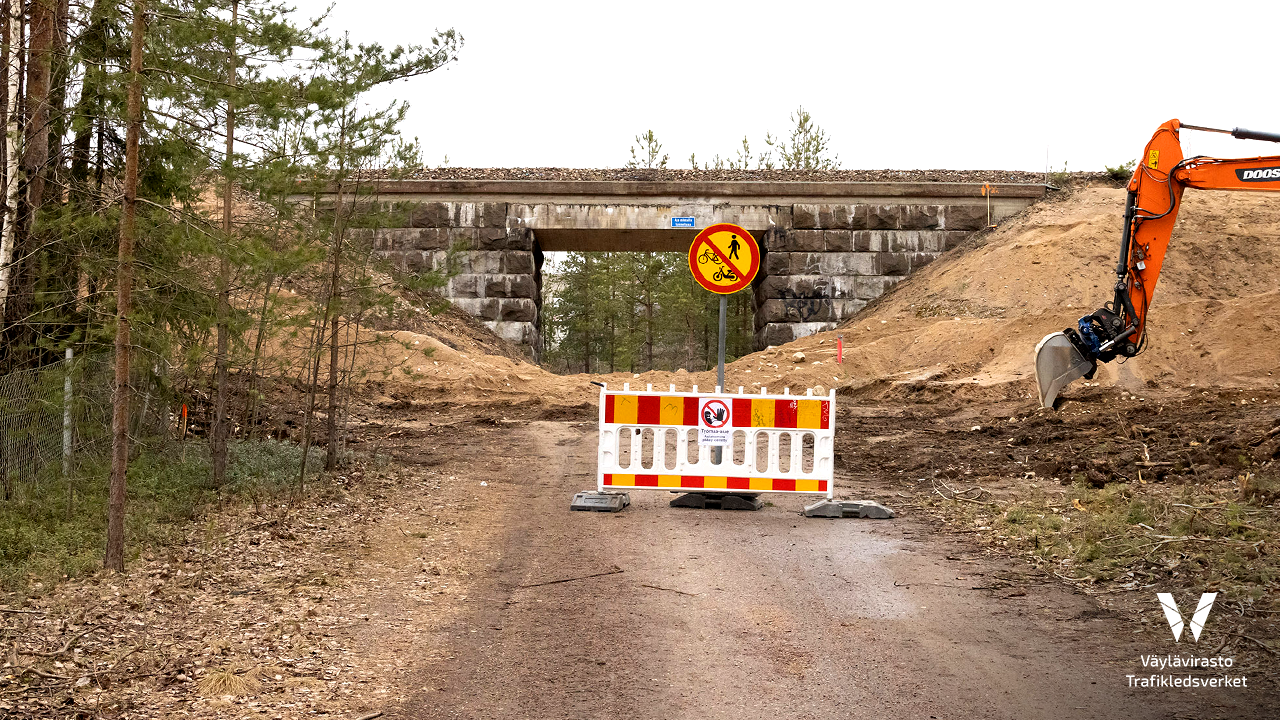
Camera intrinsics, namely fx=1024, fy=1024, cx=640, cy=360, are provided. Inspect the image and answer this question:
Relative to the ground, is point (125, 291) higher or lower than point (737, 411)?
higher

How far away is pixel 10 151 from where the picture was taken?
1156 centimetres

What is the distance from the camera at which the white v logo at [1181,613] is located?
20.0 feet

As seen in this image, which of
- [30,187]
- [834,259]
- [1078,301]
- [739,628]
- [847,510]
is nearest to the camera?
[739,628]

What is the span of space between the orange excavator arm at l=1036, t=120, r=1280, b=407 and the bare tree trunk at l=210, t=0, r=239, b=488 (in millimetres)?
7814

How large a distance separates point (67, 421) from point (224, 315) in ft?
10.3

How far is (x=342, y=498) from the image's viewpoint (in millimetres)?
11844

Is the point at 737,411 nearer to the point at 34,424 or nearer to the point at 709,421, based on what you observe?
the point at 709,421

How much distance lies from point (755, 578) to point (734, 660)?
2029 millimetres

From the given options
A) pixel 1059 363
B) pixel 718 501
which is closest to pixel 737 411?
pixel 718 501

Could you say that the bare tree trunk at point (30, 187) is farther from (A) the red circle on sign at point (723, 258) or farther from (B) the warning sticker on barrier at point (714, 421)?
(B) the warning sticker on barrier at point (714, 421)

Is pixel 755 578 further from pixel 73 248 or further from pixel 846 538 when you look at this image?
pixel 73 248

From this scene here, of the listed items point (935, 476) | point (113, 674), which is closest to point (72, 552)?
point (113, 674)

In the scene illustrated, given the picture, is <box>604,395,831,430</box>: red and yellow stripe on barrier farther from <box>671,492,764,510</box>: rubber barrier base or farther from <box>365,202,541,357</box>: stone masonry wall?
<box>365,202,541,357</box>: stone masonry wall

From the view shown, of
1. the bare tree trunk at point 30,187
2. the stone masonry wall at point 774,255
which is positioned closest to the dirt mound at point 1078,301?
the stone masonry wall at point 774,255
